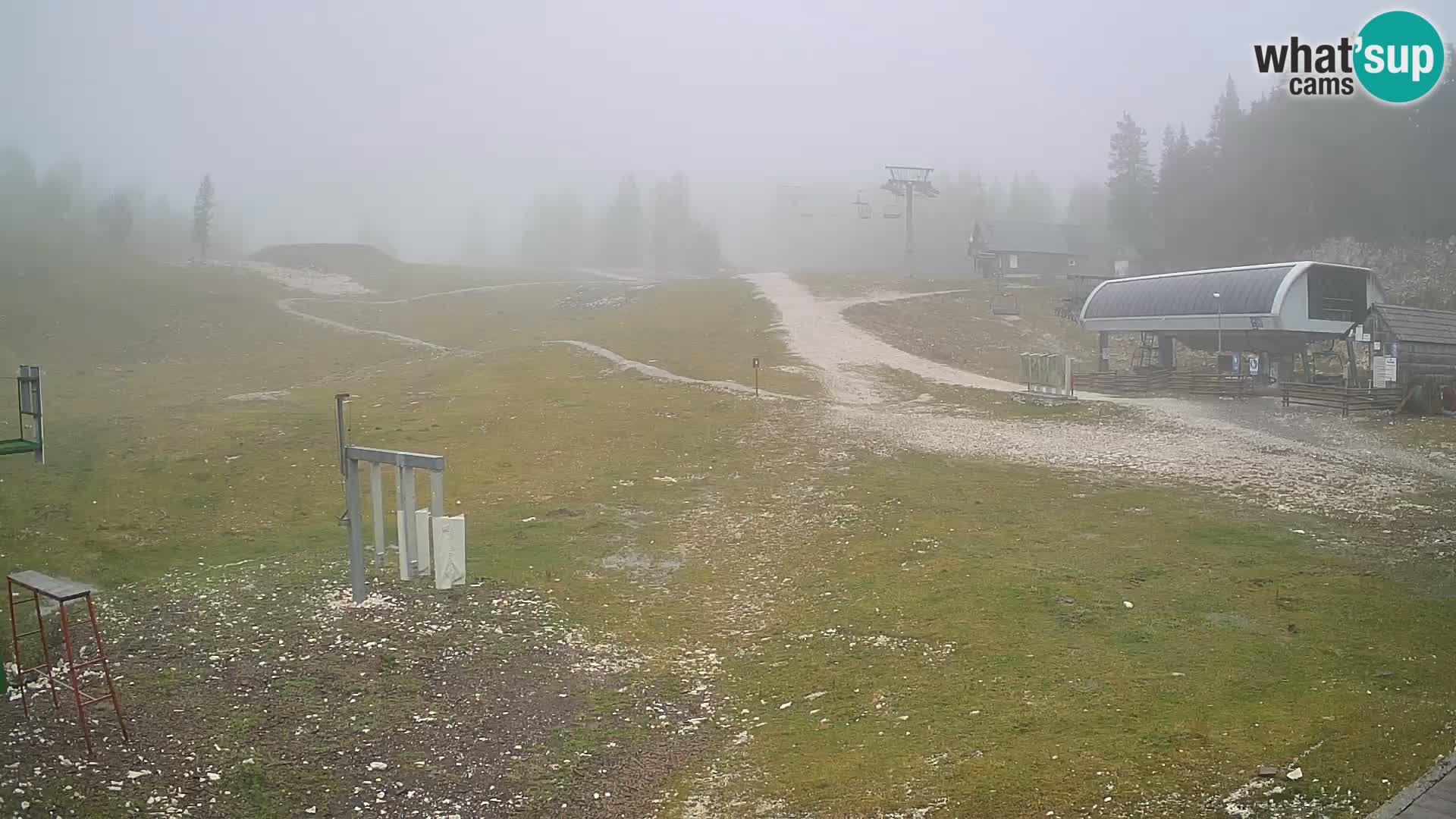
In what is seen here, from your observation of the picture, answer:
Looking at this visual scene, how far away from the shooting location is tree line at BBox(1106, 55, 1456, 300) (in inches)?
3371

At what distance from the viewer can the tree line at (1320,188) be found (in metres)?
85.6

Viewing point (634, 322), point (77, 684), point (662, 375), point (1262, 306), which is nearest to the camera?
point (77, 684)

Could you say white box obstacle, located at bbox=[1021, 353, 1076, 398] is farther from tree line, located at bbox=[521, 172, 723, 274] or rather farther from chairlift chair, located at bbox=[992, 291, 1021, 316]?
tree line, located at bbox=[521, 172, 723, 274]

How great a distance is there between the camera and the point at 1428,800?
10.5 meters

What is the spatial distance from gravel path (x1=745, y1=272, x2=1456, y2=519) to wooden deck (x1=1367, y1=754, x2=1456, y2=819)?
1635cm

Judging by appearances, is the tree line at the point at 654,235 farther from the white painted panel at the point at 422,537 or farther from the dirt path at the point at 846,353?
the white painted panel at the point at 422,537

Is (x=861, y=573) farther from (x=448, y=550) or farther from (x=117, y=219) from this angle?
(x=117, y=219)

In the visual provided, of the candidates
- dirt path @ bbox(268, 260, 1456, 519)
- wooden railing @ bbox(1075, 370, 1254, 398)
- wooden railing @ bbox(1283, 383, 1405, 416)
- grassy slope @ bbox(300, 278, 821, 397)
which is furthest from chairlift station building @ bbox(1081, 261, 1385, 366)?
grassy slope @ bbox(300, 278, 821, 397)

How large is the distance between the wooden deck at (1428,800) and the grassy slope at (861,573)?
323 millimetres

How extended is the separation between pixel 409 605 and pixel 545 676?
5.07m

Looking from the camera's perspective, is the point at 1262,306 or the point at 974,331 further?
the point at 974,331

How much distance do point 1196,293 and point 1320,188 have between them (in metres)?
46.5

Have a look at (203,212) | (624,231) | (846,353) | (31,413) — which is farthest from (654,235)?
(31,413)

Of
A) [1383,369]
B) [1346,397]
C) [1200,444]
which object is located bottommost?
[1200,444]
